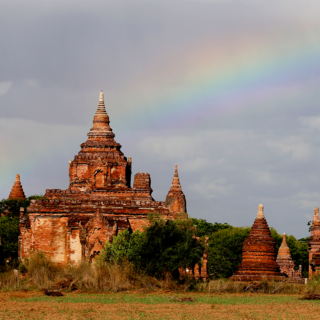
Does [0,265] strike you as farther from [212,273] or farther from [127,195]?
[212,273]

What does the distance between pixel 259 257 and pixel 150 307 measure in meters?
17.0

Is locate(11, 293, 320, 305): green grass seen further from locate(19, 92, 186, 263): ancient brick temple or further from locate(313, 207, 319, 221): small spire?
locate(313, 207, 319, 221): small spire

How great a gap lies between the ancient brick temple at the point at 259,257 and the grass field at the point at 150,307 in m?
8.90

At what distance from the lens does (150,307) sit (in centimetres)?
3212

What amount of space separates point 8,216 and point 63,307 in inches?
1387

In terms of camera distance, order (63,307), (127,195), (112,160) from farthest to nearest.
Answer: (112,160) < (127,195) < (63,307)

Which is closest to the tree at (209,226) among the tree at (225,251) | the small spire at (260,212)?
the tree at (225,251)

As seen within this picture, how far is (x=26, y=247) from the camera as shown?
47688mm

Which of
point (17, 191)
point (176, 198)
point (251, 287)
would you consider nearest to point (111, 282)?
point (251, 287)

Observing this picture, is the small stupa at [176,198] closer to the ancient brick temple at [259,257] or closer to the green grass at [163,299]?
the ancient brick temple at [259,257]

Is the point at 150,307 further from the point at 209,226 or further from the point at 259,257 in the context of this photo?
the point at 209,226

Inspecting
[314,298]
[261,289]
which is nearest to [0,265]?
[261,289]

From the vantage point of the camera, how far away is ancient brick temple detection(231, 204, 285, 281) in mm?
47250

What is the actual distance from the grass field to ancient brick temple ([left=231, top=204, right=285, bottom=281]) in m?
8.90
